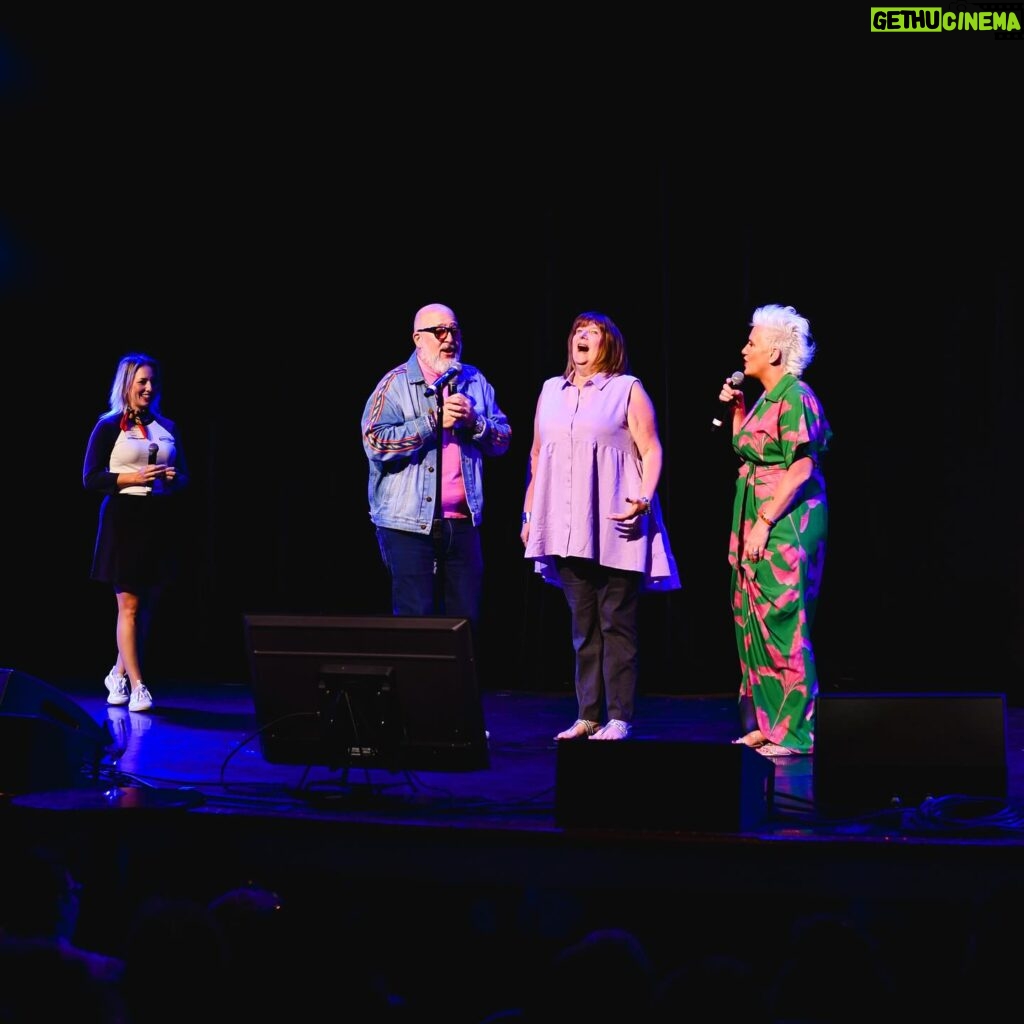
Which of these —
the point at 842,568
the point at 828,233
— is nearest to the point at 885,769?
the point at 842,568

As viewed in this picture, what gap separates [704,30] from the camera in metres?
5.91

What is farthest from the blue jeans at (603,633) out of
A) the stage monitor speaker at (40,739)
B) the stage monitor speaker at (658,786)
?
the stage monitor speaker at (40,739)

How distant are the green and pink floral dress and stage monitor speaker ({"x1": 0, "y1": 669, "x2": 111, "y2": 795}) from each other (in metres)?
2.23

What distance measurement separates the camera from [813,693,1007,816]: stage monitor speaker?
3.31m

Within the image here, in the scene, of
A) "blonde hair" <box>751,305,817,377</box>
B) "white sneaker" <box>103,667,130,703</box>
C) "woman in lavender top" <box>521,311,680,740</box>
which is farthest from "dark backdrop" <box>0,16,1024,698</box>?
"woman in lavender top" <box>521,311,680,740</box>

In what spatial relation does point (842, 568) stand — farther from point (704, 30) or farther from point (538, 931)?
point (538, 931)

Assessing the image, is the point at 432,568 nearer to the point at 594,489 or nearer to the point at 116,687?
the point at 594,489

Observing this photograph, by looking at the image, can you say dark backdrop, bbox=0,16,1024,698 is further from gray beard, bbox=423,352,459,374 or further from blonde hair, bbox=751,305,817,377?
gray beard, bbox=423,352,459,374

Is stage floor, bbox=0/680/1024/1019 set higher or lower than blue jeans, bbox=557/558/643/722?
lower

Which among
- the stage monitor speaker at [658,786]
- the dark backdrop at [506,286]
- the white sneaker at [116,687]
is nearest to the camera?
the stage monitor speaker at [658,786]

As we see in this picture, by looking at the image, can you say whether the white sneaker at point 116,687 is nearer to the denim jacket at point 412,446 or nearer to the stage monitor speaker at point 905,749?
A: the denim jacket at point 412,446

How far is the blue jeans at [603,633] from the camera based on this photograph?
4578 mm

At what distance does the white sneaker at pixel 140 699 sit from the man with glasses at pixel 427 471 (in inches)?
61.0

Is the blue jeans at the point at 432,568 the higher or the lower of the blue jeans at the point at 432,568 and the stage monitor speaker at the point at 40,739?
the higher
